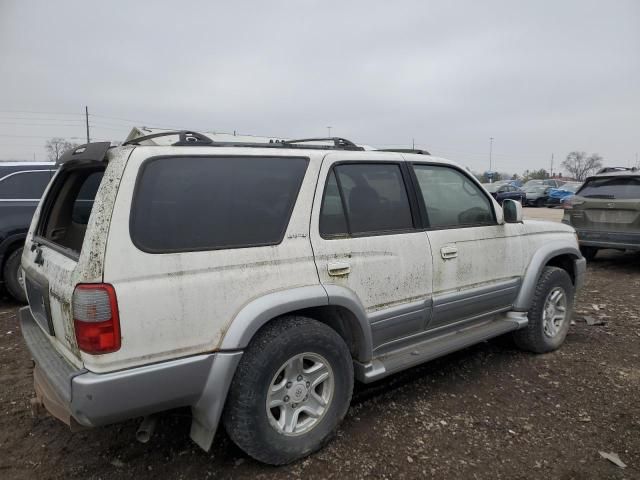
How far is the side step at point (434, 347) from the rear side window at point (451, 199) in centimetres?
84

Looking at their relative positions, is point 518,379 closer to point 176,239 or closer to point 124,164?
point 176,239

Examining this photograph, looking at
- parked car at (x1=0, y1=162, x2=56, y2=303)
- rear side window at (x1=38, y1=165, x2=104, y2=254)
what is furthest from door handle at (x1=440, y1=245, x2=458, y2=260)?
parked car at (x1=0, y1=162, x2=56, y2=303)

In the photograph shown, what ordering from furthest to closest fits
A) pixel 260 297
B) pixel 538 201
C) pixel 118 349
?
pixel 538 201
pixel 260 297
pixel 118 349

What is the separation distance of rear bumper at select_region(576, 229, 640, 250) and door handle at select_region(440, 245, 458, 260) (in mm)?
5613

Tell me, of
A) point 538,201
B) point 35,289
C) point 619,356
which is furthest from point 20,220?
point 538,201

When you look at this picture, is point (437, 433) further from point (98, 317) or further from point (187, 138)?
point (187, 138)

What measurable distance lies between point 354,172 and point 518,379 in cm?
221

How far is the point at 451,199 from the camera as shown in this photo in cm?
354

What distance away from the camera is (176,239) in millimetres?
2197

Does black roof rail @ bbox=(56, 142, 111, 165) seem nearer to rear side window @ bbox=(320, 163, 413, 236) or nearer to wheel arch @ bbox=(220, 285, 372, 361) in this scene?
wheel arch @ bbox=(220, 285, 372, 361)

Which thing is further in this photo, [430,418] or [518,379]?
[518,379]

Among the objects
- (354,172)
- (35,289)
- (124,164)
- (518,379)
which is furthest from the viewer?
(518,379)

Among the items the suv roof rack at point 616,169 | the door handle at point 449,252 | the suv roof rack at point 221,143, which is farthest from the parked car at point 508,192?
the suv roof rack at point 221,143

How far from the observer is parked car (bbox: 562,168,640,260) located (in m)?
7.35
